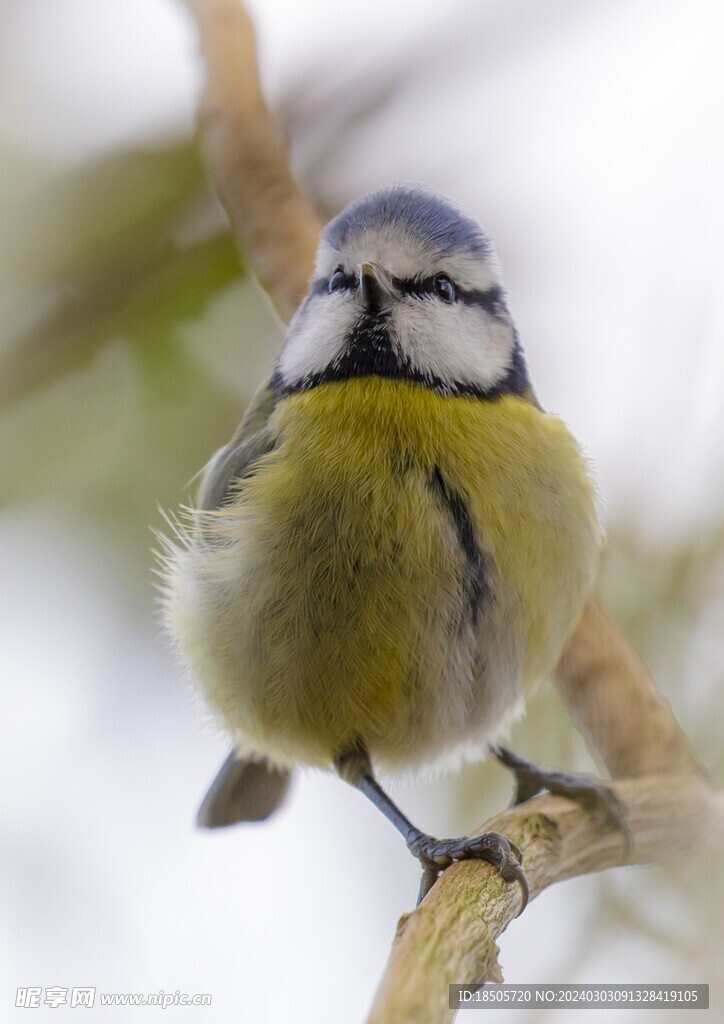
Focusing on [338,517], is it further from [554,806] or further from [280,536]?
[554,806]

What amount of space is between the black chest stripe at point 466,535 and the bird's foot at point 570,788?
14.5 inches

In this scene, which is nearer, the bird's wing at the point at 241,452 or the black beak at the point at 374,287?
the black beak at the point at 374,287

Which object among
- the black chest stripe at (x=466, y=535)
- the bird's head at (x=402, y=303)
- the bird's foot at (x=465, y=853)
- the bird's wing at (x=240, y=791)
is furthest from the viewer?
the bird's wing at (x=240, y=791)

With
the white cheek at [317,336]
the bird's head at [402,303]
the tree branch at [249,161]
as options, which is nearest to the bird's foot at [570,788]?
the bird's head at [402,303]

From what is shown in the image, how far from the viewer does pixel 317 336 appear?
1.45 m

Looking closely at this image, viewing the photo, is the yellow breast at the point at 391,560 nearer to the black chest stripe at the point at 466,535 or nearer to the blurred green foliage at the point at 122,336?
the black chest stripe at the point at 466,535

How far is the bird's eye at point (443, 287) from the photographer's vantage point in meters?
1.43

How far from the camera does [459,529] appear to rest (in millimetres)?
1296

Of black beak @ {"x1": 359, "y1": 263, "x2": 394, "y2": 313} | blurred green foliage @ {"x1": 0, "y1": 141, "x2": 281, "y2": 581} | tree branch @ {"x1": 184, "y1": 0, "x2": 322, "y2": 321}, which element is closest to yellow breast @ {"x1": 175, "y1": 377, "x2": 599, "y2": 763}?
black beak @ {"x1": 359, "y1": 263, "x2": 394, "y2": 313}

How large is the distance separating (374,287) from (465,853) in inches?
28.9

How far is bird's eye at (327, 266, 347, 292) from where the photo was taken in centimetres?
143

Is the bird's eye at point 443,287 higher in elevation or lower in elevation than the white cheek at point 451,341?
higher

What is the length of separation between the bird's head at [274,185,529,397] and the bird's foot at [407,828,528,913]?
0.60 metres

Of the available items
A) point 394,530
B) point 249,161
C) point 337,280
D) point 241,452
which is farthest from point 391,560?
point 249,161
